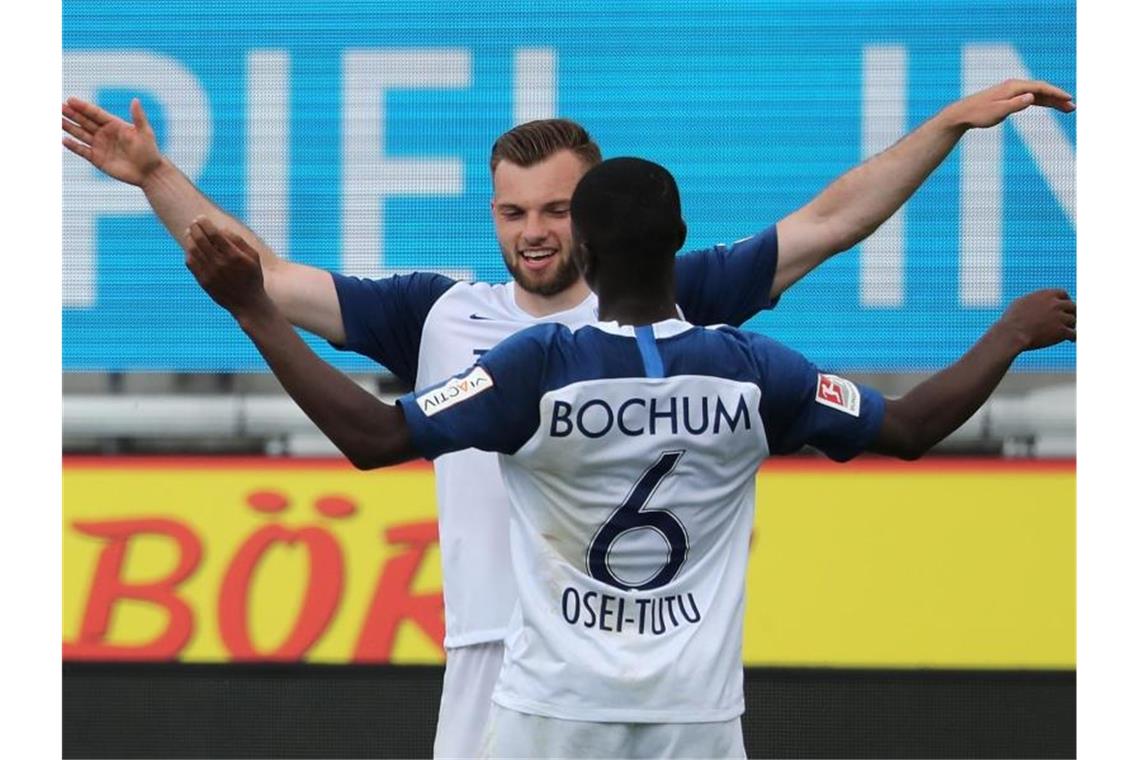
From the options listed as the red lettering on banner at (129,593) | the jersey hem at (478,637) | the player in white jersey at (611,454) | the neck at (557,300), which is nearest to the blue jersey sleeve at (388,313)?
the neck at (557,300)

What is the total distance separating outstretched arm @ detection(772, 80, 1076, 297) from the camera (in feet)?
9.22

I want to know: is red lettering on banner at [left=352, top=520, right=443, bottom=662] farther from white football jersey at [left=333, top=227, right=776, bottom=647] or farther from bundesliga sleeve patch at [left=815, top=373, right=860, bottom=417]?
bundesliga sleeve patch at [left=815, top=373, right=860, bottom=417]

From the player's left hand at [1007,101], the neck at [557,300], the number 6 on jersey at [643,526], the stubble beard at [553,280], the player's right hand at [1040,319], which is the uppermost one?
the player's left hand at [1007,101]

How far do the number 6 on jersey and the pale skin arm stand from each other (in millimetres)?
891

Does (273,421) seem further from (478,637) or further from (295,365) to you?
(295,365)

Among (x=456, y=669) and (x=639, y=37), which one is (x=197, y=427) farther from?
(x=456, y=669)

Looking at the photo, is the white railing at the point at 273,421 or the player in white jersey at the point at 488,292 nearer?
the player in white jersey at the point at 488,292

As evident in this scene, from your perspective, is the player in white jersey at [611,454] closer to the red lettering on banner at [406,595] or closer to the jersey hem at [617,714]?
the jersey hem at [617,714]

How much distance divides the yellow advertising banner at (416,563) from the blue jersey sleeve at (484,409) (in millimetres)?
2256

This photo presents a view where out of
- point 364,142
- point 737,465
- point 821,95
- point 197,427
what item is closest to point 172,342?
point 197,427

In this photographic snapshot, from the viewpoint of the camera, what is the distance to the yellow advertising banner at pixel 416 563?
4.32m

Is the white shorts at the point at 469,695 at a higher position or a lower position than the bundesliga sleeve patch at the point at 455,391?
lower

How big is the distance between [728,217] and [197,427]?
4.79ft

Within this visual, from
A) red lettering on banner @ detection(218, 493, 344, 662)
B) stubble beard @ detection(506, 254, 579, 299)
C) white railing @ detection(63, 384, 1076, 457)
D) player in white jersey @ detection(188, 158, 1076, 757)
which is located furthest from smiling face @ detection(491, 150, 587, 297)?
red lettering on banner @ detection(218, 493, 344, 662)
